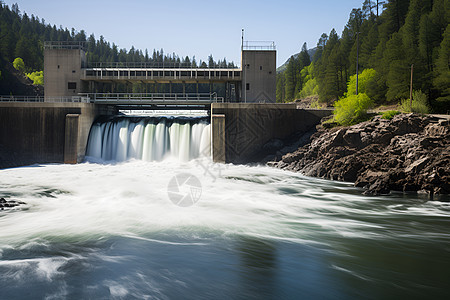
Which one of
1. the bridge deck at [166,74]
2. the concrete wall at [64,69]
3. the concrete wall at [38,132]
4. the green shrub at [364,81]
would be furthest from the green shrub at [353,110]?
the concrete wall at [64,69]

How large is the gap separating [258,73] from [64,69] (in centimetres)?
2272

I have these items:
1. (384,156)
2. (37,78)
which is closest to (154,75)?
(384,156)

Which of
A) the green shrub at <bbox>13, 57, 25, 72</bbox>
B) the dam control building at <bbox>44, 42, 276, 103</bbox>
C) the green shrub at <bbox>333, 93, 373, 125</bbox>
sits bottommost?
the green shrub at <bbox>333, 93, 373, 125</bbox>

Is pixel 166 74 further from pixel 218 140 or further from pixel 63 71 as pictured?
pixel 218 140

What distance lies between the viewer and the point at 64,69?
4122cm

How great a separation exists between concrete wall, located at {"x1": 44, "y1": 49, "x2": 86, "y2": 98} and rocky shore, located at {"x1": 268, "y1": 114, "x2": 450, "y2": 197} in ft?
84.1

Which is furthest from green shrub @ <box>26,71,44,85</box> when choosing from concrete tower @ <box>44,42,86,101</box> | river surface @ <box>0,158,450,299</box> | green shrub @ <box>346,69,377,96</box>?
river surface @ <box>0,158,450,299</box>

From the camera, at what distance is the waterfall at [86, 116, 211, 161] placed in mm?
34469

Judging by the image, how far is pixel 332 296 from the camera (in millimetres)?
8750

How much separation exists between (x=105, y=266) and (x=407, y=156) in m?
19.6

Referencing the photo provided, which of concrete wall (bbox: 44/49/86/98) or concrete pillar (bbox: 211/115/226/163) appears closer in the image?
concrete pillar (bbox: 211/115/226/163)

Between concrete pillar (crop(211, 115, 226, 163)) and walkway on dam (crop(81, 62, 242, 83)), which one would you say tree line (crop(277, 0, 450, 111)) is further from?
concrete pillar (crop(211, 115, 226, 163))

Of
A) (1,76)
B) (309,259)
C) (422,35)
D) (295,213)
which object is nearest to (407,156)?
(295,213)

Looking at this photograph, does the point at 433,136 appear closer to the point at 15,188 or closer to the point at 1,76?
the point at 15,188
